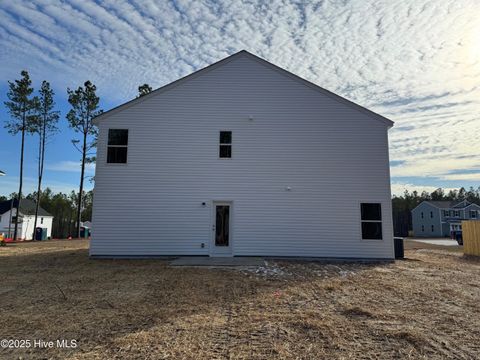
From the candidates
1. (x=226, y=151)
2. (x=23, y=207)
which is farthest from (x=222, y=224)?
(x=23, y=207)

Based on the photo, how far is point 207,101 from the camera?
12.8 m

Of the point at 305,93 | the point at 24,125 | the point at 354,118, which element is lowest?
the point at 354,118

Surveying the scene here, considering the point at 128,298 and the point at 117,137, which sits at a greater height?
the point at 117,137

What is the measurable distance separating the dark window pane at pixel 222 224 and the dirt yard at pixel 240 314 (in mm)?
2725

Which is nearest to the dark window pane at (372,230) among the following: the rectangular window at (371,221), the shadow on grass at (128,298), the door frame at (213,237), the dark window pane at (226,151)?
the rectangular window at (371,221)

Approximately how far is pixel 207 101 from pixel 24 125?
21353 millimetres

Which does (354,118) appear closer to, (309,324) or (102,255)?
(309,324)

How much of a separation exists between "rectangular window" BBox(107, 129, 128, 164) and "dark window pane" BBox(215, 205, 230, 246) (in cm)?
421

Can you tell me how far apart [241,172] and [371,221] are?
5428mm

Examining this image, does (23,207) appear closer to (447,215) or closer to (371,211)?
(371,211)

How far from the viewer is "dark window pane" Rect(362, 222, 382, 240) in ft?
40.1

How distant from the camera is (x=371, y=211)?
487 inches

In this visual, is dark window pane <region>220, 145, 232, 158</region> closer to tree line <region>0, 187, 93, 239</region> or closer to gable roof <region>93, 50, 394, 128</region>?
gable roof <region>93, 50, 394, 128</region>

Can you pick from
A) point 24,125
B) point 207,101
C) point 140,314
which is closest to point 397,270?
point 140,314
